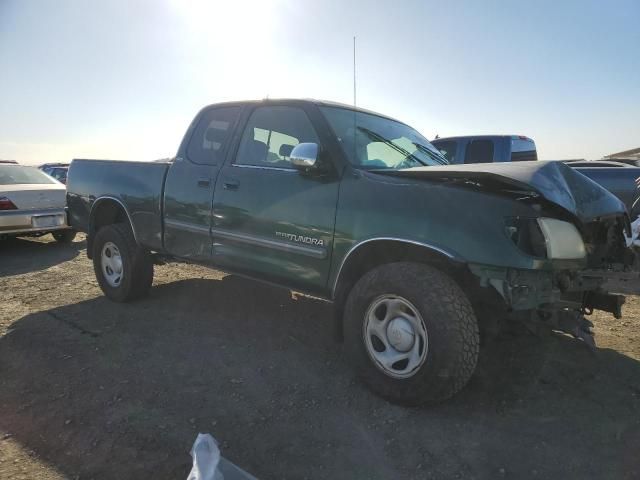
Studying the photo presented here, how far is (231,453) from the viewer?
2398 millimetres

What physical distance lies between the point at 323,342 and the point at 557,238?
204 centimetres

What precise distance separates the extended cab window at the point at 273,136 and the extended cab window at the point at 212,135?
227mm

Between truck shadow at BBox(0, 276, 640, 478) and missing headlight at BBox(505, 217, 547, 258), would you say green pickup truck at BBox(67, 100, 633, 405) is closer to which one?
missing headlight at BBox(505, 217, 547, 258)

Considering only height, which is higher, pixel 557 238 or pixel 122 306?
pixel 557 238

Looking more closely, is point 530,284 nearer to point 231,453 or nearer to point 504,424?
point 504,424

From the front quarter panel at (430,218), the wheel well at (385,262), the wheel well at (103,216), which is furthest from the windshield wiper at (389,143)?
the wheel well at (103,216)

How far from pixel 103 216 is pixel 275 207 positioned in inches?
107

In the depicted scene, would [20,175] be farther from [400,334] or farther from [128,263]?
[400,334]

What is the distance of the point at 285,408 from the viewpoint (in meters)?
2.85

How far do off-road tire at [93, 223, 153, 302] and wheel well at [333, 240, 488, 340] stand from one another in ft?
8.22

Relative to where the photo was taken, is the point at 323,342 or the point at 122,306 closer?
the point at 323,342

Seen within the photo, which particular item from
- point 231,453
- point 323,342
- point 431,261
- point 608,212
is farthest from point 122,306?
point 608,212

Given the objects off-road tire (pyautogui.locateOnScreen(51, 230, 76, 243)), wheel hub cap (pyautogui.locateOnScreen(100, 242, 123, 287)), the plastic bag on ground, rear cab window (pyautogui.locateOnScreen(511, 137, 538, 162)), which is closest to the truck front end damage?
the plastic bag on ground

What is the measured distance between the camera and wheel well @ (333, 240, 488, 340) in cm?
284
